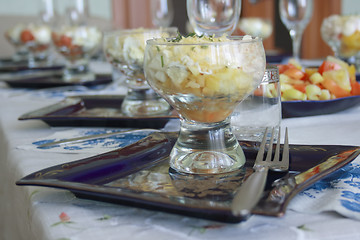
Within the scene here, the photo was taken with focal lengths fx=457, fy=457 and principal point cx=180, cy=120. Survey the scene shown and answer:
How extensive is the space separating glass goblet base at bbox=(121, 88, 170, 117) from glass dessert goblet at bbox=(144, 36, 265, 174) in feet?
1.07

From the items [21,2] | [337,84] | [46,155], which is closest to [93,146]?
[46,155]

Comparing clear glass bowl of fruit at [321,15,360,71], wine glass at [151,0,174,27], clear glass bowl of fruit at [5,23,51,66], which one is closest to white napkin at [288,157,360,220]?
clear glass bowl of fruit at [321,15,360,71]

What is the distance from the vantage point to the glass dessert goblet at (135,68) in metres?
0.84

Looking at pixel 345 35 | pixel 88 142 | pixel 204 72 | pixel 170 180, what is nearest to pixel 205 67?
pixel 204 72

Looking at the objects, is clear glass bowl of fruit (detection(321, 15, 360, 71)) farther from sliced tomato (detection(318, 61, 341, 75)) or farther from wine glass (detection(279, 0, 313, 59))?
sliced tomato (detection(318, 61, 341, 75))

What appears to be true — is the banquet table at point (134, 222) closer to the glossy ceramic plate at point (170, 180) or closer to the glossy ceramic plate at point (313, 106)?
the glossy ceramic plate at point (170, 180)

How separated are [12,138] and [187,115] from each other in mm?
356

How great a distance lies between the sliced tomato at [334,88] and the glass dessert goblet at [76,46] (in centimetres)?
85

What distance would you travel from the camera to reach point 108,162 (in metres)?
0.48

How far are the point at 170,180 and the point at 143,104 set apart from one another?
40cm

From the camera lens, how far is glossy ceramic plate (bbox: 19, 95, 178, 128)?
2.48 ft

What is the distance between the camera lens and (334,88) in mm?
796

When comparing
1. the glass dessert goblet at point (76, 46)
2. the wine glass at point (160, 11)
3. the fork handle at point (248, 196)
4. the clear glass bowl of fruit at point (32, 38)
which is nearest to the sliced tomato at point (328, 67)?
the fork handle at point (248, 196)

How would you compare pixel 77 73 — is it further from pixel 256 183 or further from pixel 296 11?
pixel 256 183
